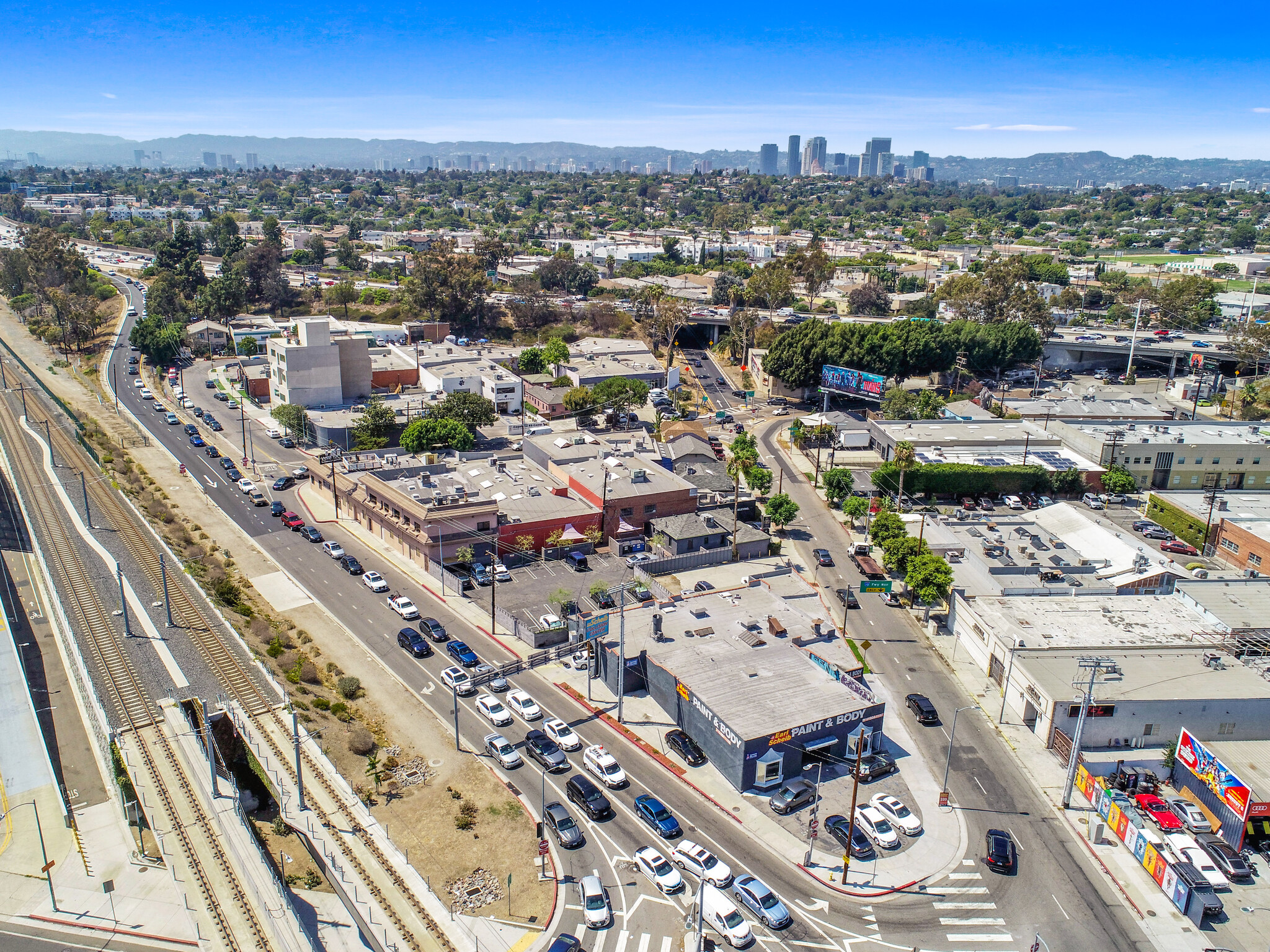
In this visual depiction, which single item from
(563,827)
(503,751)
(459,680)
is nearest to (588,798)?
(563,827)

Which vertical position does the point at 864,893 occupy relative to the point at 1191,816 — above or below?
below

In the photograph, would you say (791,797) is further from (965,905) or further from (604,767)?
(604,767)

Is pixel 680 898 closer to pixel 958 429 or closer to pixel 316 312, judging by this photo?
pixel 958 429

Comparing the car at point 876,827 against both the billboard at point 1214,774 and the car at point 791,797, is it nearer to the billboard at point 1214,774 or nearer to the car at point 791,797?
the car at point 791,797

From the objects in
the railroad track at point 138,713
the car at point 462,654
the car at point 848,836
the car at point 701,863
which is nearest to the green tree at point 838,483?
the car at point 462,654

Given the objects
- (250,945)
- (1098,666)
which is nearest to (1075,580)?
Answer: (1098,666)

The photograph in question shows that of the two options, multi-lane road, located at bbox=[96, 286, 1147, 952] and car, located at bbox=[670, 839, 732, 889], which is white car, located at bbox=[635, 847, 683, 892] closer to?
multi-lane road, located at bbox=[96, 286, 1147, 952]
